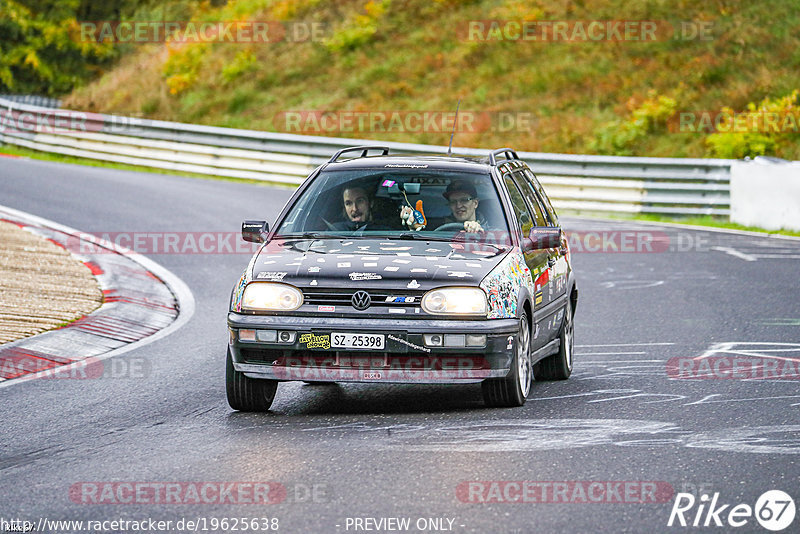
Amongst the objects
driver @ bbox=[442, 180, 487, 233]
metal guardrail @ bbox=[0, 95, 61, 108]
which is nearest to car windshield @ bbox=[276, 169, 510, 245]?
driver @ bbox=[442, 180, 487, 233]

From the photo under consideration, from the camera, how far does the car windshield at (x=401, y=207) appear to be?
9.05 meters

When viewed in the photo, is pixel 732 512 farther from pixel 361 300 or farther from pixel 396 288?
pixel 361 300

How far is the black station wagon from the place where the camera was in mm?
7953

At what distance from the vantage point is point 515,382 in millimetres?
8297

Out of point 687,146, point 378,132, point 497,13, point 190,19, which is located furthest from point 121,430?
point 190,19

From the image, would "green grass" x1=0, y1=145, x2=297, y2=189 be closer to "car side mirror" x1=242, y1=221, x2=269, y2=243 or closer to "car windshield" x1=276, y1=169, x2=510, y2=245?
"car windshield" x1=276, y1=169, x2=510, y2=245

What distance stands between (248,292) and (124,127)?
81.4 ft

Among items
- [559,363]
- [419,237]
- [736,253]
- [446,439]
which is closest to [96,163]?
[736,253]

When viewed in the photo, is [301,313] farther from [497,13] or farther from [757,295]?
[497,13]

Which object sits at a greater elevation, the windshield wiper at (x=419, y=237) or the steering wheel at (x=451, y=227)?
the steering wheel at (x=451, y=227)

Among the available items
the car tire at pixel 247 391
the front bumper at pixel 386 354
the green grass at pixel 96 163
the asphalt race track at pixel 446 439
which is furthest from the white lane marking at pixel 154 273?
the green grass at pixel 96 163

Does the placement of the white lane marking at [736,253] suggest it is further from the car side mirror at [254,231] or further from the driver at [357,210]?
the car side mirror at [254,231]

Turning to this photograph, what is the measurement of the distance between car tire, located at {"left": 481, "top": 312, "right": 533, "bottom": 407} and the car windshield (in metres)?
0.84

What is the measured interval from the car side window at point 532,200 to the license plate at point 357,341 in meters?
2.54
